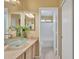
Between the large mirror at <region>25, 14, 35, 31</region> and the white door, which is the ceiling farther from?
the white door

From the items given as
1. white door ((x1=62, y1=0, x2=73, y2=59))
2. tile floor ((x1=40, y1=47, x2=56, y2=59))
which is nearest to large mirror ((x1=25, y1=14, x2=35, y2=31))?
tile floor ((x1=40, y1=47, x2=56, y2=59))

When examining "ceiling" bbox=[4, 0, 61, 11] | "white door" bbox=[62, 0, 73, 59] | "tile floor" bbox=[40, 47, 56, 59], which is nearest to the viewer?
"white door" bbox=[62, 0, 73, 59]

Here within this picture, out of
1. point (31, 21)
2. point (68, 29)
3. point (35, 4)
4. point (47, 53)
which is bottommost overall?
point (47, 53)

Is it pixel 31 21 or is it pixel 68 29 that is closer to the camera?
pixel 68 29

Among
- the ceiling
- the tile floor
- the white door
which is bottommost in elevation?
the tile floor

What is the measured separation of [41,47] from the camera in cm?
650

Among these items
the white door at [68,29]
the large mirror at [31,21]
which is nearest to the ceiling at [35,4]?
the large mirror at [31,21]

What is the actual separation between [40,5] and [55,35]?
1.33 meters

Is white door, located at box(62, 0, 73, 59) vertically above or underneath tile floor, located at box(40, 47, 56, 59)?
above

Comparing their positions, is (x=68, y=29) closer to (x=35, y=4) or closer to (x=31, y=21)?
(x=31, y=21)

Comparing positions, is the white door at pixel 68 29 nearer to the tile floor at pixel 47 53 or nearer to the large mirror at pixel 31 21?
the tile floor at pixel 47 53

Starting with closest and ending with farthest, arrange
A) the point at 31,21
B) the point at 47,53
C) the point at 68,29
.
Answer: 1. the point at 68,29
2. the point at 31,21
3. the point at 47,53

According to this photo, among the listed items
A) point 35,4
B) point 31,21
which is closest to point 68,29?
point 31,21
